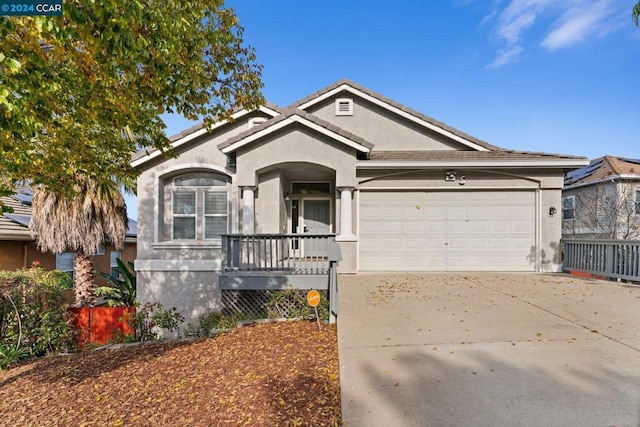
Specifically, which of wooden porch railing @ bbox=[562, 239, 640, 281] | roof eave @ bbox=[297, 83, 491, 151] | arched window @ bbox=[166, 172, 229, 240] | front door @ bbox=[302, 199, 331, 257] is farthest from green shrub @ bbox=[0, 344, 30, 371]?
wooden porch railing @ bbox=[562, 239, 640, 281]

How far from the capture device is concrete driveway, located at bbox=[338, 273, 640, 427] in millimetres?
2951

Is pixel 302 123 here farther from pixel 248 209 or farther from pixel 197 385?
pixel 197 385

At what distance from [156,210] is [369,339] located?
8613mm

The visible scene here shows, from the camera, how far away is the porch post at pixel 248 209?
31.0ft

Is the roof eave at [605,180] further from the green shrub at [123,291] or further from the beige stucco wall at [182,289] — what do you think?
the green shrub at [123,291]

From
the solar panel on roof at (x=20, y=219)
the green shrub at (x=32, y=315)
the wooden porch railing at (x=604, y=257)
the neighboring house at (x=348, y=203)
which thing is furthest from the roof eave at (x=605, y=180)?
the solar panel on roof at (x=20, y=219)

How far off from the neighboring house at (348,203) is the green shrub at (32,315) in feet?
6.84

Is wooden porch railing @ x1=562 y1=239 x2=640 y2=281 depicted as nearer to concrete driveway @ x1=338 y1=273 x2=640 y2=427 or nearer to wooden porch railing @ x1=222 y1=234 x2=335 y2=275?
concrete driveway @ x1=338 y1=273 x2=640 y2=427

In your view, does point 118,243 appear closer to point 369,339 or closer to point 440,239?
point 369,339

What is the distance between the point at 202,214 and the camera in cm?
1061

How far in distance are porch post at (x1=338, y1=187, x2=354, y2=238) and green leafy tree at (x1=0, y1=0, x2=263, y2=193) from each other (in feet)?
11.8

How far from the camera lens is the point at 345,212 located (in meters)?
9.53

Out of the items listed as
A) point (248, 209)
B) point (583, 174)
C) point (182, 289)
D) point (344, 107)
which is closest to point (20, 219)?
point (182, 289)

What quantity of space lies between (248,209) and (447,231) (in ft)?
20.4
